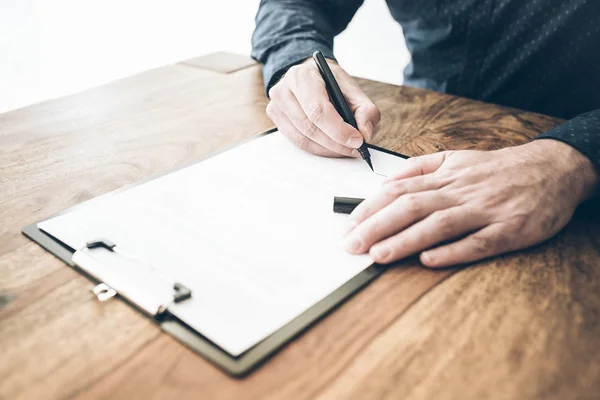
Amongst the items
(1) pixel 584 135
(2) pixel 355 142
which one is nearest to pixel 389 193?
(2) pixel 355 142

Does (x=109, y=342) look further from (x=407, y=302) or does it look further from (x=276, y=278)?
(x=407, y=302)

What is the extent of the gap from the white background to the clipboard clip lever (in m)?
1.65

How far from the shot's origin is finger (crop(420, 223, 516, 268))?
451 millimetres

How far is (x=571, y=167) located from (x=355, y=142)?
26cm

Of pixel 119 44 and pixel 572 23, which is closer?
pixel 572 23

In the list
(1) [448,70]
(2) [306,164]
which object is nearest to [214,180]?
(2) [306,164]

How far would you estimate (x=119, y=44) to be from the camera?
208cm

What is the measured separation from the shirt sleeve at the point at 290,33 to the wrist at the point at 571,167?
0.46m

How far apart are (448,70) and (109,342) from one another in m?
0.91

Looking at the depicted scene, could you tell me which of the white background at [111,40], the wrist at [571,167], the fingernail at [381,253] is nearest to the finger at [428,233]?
the fingernail at [381,253]

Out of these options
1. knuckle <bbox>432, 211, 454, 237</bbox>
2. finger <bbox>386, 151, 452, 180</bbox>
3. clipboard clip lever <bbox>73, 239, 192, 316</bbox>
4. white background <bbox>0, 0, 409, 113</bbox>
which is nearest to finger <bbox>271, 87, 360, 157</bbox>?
finger <bbox>386, 151, 452, 180</bbox>

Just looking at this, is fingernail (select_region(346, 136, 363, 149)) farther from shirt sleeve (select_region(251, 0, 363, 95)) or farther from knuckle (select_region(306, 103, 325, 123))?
shirt sleeve (select_region(251, 0, 363, 95))

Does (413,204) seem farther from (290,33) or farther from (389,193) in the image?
(290,33)

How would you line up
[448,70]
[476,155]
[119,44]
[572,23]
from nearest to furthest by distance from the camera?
[476,155] < [572,23] < [448,70] < [119,44]
